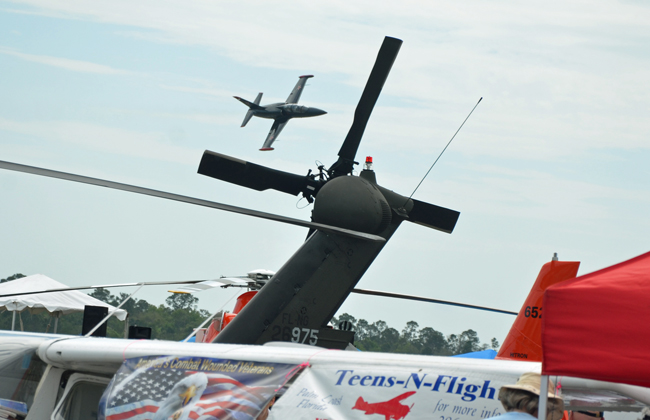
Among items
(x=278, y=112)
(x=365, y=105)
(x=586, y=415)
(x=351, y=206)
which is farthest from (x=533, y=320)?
(x=278, y=112)

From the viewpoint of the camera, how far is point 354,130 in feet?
28.1

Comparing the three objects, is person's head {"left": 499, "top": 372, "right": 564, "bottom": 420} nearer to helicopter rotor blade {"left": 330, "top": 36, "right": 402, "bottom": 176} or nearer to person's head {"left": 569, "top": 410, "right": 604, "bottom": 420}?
person's head {"left": 569, "top": 410, "right": 604, "bottom": 420}

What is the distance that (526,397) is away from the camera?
10.2ft

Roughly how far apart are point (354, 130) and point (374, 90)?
56 cm

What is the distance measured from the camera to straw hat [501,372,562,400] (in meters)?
3.11

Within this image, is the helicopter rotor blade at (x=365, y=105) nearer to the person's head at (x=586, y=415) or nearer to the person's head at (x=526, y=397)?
the person's head at (x=586, y=415)

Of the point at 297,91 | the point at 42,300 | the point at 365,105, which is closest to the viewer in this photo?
the point at 365,105

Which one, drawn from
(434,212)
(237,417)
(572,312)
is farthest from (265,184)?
(572,312)

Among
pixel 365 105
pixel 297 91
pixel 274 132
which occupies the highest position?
pixel 297 91

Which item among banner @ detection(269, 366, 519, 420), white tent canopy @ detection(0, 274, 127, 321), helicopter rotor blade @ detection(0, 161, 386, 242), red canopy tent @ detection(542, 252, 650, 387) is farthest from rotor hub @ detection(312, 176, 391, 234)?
white tent canopy @ detection(0, 274, 127, 321)

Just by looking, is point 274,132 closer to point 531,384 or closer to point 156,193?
point 156,193

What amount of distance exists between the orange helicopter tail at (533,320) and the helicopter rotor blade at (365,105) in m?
2.99

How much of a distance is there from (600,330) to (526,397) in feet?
1.50

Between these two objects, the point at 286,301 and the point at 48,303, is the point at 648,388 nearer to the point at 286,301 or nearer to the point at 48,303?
the point at 286,301
